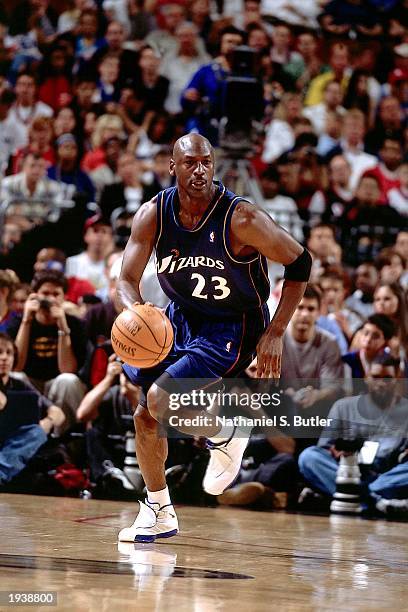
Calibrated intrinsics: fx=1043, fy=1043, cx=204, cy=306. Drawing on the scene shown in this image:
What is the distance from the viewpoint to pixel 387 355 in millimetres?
6762

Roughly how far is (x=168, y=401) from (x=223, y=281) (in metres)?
0.64

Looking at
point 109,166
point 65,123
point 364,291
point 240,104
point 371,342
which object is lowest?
point 364,291

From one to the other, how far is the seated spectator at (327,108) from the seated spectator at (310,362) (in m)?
4.47

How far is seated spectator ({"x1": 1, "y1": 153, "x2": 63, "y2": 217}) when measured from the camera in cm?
970

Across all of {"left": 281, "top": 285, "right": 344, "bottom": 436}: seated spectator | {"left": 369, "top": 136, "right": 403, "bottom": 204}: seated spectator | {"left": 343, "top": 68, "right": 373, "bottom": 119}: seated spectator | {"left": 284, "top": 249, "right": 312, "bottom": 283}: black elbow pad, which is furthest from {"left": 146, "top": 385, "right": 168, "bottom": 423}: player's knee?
{"left": 343, "top": 68, "right": 373, "bottom": 119}: seated spectator

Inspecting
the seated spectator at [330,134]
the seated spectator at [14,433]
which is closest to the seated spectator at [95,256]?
the seated spectator at [14,433]

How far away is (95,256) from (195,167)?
411 cm

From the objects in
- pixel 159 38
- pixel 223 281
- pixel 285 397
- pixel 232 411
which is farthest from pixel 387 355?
pixel 159 38

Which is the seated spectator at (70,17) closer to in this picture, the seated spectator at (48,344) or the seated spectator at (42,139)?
the seated spectator at (42,139)

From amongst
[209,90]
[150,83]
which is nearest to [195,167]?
[209,90]

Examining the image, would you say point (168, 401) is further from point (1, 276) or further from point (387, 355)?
point (1, 276)

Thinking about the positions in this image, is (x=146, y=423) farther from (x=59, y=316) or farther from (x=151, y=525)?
(x=59, y=316)

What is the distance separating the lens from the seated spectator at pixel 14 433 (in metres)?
→ 6.75

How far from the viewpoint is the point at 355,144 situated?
11.0 meters
